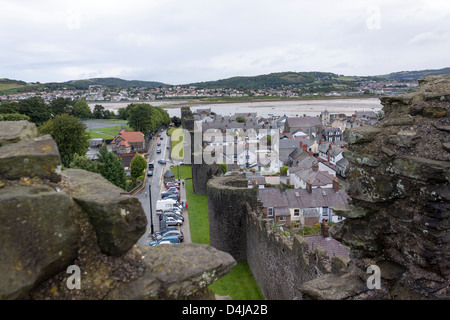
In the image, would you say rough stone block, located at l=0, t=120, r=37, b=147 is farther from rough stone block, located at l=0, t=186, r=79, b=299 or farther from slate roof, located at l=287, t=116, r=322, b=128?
slate roof, located at l=287, t=116, r=322, b=128

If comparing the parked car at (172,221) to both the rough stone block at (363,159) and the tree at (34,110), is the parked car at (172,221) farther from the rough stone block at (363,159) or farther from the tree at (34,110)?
the tree at (34,110)

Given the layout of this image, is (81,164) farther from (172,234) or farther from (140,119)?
(140,119)

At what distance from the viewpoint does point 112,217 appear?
3.68 meters

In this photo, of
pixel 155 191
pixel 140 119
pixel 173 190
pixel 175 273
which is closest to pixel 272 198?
pixel 173 190

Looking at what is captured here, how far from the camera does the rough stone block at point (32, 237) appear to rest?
304 centimetres

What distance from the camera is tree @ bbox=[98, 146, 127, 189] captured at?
28.7 meters

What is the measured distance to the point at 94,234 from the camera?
3.72m

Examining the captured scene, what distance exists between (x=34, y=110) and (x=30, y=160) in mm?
59004

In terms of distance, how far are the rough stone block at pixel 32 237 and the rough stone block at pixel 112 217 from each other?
0.23 metres

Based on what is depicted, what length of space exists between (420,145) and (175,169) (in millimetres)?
40737

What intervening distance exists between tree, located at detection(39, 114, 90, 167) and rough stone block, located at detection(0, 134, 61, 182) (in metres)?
31.2

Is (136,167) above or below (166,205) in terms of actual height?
above

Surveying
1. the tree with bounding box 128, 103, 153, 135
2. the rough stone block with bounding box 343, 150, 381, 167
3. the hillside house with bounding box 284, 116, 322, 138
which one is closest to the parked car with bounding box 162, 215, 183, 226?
the rough stone block with bounding box 343, 150, 381, 167

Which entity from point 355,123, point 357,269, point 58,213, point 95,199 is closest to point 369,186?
point 357,269
